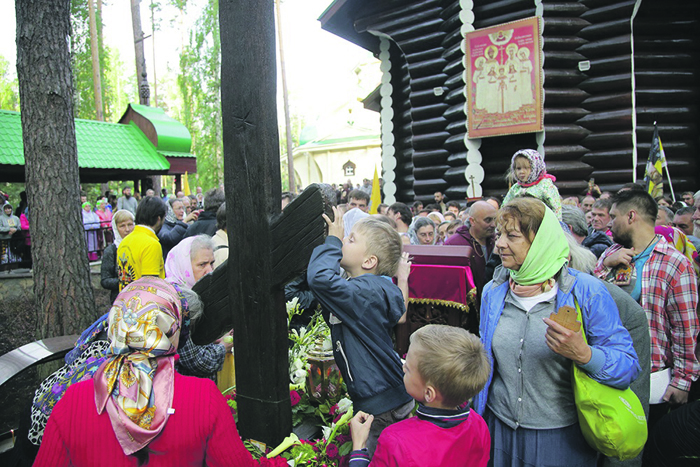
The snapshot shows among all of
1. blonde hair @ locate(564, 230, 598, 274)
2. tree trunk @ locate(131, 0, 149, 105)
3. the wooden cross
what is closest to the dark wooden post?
the wooden cross

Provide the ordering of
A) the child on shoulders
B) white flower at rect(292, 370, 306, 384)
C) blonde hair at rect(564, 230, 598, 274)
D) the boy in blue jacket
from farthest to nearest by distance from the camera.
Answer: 1. the child on shoulders
2. white flower at rect(292, 370, 306, 384)
3. blonde hair at rect(564, 230, 598, 274)
4. the boy in blue jacket

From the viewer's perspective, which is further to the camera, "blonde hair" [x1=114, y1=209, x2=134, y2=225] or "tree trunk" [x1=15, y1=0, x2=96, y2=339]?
"blonde hair" [x1=114, y1=209, x2=134, y2=225]

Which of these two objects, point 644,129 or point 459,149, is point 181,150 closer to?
point 459,149

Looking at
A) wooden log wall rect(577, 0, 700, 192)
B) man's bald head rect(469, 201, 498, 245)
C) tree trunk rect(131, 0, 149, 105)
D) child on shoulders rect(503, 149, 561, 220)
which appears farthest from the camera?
tree trunk rect(131, 0, 149, 105)

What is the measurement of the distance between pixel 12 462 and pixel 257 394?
1355 mm

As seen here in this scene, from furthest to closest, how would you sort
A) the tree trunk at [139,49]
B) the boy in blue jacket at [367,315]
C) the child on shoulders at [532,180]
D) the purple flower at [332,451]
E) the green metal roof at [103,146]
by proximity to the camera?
the tree trunk at [139,49] < the green metal roof at [103,146] < the child on shoulders at [532,180] < the purple flower at [332,451] < the boy in blue jacket at [367,315]

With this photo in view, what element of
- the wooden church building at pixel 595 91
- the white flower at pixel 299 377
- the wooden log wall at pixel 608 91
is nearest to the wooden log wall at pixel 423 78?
the wooden church building at pixel 595 91

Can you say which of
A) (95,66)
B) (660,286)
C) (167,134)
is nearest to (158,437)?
(660,286)

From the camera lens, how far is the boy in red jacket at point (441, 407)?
1686mm

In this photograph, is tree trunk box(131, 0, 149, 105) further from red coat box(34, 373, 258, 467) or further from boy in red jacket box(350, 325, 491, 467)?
boy in red jacket box(350, 325, 491, 467)

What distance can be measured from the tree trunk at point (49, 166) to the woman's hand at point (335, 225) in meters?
3.82

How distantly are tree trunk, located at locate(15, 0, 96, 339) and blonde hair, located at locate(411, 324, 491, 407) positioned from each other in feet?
13.9

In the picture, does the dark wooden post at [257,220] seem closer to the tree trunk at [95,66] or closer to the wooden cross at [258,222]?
the wooden cross at [258,222]

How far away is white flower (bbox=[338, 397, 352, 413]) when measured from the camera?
Answer: 8.50ft
